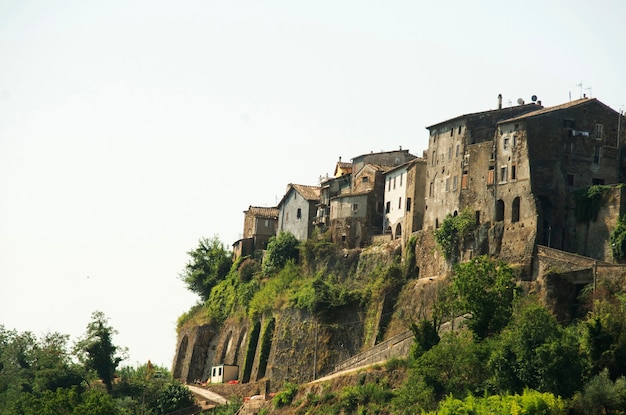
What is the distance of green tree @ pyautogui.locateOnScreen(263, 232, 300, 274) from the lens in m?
106

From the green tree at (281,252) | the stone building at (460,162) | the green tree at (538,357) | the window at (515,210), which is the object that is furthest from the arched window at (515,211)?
the green tree at (281,252)

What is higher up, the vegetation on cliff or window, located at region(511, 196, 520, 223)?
window, located at region(511, 196, 520, 223)

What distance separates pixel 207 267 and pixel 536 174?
41.0m

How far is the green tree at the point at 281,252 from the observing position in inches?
4166

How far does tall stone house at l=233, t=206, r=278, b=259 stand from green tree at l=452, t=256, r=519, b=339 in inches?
1545

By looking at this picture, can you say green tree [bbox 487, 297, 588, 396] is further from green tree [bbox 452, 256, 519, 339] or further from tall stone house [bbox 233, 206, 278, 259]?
tall stone house [bbox 233, 206, 278, 259]

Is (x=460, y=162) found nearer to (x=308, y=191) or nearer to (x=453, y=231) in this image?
(x=453, y=231)

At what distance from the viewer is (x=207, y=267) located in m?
117

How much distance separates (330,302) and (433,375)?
67.6 ft

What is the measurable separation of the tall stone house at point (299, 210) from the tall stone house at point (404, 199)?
883cm

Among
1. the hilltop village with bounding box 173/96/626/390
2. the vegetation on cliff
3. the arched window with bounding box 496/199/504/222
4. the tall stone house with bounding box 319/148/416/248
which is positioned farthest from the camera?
the tall stone house with bounding box 319/148/416/248

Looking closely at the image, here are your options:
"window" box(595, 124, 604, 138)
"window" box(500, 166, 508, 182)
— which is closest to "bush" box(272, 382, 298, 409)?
"window" box(500, 166, 508, 182)

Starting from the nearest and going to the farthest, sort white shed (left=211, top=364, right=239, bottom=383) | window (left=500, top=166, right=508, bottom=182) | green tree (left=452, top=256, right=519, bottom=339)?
green tree (left=452, top=256, right=519, bottom=339) < window (left=500, top=166, right=508, bottom=182) < white shed (left=211, top=364, right=239, bottom=383)

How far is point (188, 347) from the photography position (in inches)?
4424
